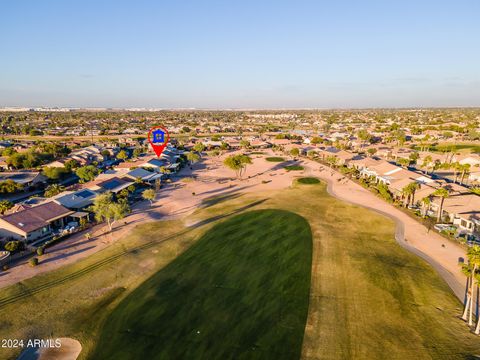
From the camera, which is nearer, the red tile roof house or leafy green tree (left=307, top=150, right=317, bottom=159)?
the red tile roof house

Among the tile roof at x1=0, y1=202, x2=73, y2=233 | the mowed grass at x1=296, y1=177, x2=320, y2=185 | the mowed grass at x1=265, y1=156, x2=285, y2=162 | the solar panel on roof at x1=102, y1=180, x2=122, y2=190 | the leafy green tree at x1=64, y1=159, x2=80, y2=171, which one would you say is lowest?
the mowed grass at x1=296, y1=177, x2=320, y2=185

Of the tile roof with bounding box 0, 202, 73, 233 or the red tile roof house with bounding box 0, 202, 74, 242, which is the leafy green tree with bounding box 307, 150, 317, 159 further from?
the tile roof with bounding box 0, 202, 73, 233

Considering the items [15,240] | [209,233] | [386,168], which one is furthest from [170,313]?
[386,168]

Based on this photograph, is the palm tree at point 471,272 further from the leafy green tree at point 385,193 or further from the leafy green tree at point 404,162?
the leafy green tree at point 404,162

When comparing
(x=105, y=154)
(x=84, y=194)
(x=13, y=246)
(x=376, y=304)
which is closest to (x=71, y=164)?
(x=105, y=154)

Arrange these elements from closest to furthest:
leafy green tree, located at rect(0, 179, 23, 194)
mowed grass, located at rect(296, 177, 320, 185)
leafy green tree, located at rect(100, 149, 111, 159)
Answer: leafy green tree, located at rect(0, 179, 23, 194) < mowed grass, located at rect(296, 177, 320, 185) < leafy green tree, located at rect(100, 149, 111, 159)

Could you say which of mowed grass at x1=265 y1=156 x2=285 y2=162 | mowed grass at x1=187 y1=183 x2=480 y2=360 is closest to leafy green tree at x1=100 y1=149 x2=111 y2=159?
mowed grass at x1=265 y1=156 x2=285 y2=162

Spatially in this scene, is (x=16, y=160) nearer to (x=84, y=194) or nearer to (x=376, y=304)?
(x=84, y=194)
